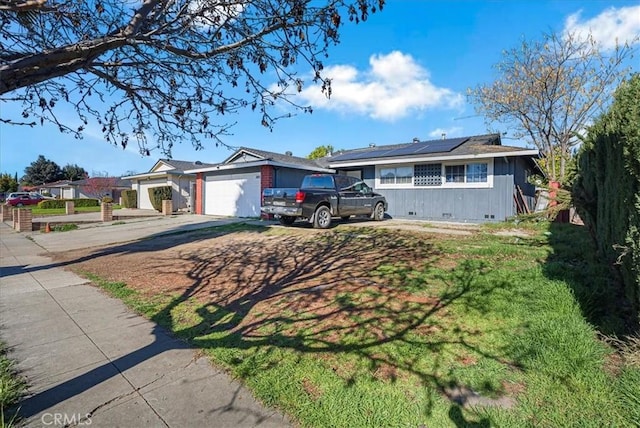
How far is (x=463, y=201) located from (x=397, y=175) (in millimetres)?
3376

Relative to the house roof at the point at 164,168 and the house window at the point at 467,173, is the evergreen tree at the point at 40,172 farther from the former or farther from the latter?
the house window at the point at 467,173

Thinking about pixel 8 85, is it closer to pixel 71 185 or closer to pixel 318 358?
pixel 318 358

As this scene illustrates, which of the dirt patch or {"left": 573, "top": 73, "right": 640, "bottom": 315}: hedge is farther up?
{"left": 573, "top": 73, "right": 640, "bottom": 315}: hedge

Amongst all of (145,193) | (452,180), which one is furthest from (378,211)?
(145,193)

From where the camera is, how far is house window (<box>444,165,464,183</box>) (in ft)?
46.8

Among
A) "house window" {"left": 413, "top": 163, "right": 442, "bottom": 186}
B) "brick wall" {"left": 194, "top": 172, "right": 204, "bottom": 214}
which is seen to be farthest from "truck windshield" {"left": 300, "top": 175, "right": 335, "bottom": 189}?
"brick wall" {"left": 194, "top": 172, "right": 204, "bottom": 214}

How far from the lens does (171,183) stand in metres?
26.6

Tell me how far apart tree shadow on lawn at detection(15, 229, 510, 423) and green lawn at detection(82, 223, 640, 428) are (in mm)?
A: 20

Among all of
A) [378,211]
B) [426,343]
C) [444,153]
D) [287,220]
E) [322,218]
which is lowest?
[426,343]

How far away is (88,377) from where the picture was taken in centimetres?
283

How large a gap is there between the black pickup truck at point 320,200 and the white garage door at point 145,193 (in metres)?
20.2

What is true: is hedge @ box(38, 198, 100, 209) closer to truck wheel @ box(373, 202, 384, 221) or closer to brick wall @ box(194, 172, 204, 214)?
brick wall @ box(194, 172, 204, 214)

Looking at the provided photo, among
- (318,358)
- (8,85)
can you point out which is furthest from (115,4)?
(318,358)

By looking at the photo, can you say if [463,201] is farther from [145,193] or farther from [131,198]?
[131,198]
